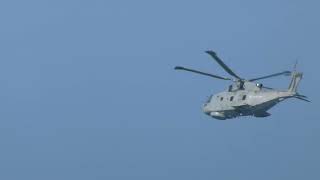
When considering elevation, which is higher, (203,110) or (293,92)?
(293,92)

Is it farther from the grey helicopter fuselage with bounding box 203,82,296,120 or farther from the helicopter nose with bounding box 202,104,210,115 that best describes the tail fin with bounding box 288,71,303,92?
the helicopter nose with bounding box 202,104,210,115

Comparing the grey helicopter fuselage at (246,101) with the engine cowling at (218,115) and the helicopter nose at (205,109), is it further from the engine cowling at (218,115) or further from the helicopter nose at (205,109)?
the helicopter nose at (205,109)

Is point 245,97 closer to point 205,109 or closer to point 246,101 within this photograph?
point 246,101

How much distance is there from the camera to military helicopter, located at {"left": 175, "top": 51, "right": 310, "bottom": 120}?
255ft

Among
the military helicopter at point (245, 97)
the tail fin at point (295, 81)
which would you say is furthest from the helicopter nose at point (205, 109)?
the tail fin at point (295, 81)

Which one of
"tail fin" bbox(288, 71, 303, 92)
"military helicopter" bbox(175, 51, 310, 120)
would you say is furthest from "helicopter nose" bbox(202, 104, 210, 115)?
"tail fin" bbox(288, 71, 303, 92)

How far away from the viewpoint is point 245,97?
80.3 m

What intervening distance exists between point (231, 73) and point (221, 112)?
3666 mm

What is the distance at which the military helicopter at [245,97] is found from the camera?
255ft

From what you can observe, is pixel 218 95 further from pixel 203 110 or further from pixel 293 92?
pixel 293 92

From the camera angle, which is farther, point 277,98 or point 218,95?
point 218,95

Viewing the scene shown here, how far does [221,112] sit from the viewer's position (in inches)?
3263

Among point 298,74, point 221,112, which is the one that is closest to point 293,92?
point 298,74

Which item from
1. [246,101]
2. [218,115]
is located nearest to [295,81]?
[246,101]
